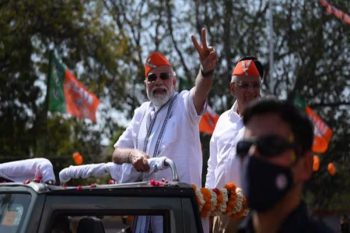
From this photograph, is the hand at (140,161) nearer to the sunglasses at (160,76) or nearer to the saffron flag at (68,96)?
the sunglasses at (160,76)

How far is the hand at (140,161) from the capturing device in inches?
186

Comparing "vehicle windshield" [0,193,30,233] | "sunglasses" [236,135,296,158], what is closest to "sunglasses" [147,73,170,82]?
"vehicle windshield" [0,193,30,233]

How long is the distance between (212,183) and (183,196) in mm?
1202

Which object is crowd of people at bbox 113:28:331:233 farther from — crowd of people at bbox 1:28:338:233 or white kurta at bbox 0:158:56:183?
white kurta at bbox 0:158:56:183

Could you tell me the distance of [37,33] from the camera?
2527cm

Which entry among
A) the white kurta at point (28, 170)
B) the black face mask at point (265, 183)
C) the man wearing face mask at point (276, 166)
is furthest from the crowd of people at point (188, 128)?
the black face mask at point (265, 183)

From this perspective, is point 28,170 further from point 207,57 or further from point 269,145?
point 269,145

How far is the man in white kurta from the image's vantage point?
196 inches

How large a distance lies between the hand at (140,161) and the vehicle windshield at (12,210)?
913 mm

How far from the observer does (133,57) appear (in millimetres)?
30266

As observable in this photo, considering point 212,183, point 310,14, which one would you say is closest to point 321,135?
point 310,14

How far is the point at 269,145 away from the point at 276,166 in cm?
8

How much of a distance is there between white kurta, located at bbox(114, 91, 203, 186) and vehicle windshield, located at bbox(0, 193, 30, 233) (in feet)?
3.73

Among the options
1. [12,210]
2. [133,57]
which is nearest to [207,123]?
[133,57]
